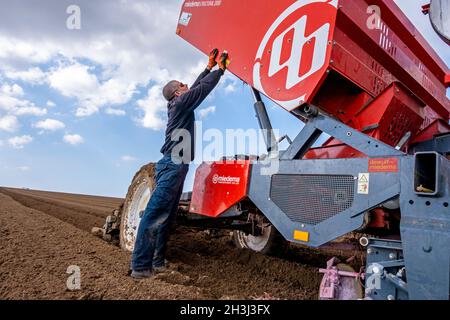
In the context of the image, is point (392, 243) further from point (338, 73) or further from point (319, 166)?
point (338, 73)

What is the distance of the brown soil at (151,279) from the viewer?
247 cm

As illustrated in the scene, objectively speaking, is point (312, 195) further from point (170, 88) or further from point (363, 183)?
point (170, 88)

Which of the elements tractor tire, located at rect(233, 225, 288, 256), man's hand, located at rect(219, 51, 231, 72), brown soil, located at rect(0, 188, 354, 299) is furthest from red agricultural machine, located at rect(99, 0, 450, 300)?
brown soil, located at rect(0, 188, 354, 299)

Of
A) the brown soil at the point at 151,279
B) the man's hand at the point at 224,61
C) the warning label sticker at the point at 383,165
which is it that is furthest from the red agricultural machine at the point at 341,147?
the brown soil at the point at 151,279

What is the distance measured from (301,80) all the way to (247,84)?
64 cm

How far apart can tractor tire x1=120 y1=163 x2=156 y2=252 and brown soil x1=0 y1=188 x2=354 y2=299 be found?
0.62 ft

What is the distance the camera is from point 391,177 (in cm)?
197

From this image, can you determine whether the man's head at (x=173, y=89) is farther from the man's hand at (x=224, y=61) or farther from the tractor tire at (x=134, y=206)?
the tractor tire at (x=134, y=206)

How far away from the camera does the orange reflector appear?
7.57 feet

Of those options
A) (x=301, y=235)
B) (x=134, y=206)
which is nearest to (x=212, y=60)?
(x=301, y=235)

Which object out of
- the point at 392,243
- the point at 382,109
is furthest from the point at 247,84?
the point at 392,243

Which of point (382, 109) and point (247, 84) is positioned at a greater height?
point (247, 84)

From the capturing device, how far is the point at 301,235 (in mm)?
2344

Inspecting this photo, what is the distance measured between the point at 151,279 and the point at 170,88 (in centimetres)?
179
